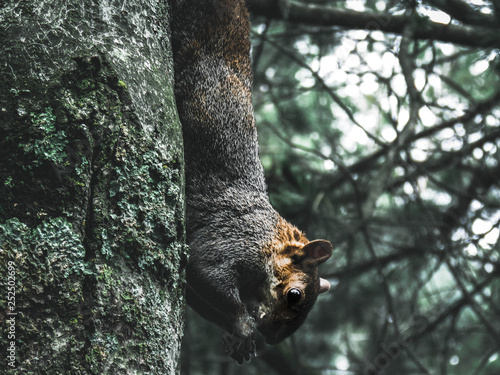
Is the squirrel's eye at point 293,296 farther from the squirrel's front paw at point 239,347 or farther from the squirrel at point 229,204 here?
the squirrel's front paw at point 239,347

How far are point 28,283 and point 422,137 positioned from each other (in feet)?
12.2

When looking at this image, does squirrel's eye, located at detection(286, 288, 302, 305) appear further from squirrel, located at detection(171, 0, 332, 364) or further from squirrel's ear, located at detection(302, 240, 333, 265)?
squirrel's ear, located at detection(302, 240, 333, 265)

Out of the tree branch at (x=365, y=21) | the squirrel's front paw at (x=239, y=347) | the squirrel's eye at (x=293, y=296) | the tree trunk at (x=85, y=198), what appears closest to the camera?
the tree trunk at (x=85, y=198)

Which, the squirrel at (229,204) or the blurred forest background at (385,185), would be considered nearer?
the squirrel at (229,204)

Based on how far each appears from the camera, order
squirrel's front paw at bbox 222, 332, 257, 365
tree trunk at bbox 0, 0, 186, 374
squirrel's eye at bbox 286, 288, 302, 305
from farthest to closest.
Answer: squirrel's eye at bbox 286, 288, 302, 305 → squirrel's front paw at bbox 222, 332, 257, 365 → tree trunk at bbox 0, 0, 186, 374

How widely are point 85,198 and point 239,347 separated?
1.16m

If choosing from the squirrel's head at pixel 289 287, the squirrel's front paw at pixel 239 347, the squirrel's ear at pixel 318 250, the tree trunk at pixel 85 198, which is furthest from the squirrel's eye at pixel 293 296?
the tree trunk at pixel 85 198

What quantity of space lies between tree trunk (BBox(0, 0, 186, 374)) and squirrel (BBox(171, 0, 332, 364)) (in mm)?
689

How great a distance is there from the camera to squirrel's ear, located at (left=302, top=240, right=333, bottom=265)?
2.48 meters

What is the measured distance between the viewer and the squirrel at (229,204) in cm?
226

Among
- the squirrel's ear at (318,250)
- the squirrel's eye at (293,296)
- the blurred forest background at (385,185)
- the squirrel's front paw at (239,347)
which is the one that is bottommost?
the squirrel's front paw at (239,347)

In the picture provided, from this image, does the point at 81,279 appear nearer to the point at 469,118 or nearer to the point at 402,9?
the point at 402,9

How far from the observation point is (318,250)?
2506mm

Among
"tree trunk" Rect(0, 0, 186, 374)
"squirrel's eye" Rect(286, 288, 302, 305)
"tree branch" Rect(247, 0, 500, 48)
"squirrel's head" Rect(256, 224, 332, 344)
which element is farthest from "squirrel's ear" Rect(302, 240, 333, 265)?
"tree branch" Rect(247, 0, 500, 48)
